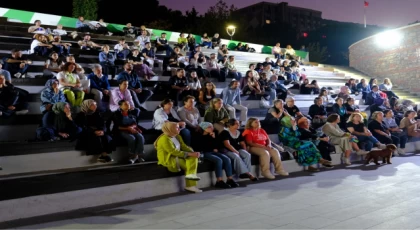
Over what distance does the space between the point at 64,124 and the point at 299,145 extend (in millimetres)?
4356

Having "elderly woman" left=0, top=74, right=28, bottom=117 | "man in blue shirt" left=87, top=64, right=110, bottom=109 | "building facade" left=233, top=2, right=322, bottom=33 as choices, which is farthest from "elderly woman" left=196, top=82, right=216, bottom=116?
"building facade" left=233, top=2, right=322, bottom=33

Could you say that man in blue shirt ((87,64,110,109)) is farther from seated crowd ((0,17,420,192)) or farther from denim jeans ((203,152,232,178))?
denim jeans ((203,152,232,178))

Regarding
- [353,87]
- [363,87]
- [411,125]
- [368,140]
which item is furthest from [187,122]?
[363,87]

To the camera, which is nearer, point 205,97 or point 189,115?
point 189,115

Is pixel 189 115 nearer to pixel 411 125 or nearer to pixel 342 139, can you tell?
pixel 342 139

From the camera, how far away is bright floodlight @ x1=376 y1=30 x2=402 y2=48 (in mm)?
17433

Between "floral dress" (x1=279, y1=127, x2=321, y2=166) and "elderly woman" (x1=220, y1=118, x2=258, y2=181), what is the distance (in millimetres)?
1192

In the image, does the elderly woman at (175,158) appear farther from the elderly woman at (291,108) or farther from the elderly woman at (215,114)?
the elderly woman at (291,108)

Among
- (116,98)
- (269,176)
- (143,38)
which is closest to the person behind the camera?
(269,176)

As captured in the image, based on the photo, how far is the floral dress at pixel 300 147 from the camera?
7.50m

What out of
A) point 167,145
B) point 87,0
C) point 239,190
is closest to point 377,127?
point 239,190

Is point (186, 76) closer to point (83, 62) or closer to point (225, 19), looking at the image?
point (83, 62)

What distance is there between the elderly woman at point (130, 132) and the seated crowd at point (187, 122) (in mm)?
16

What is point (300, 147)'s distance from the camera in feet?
25.0
